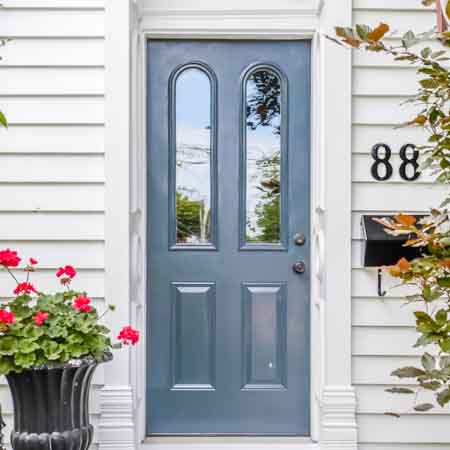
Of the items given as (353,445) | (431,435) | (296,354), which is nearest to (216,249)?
(296,354)

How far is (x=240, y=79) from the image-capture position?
3143 millimetres

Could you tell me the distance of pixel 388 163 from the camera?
116 inches

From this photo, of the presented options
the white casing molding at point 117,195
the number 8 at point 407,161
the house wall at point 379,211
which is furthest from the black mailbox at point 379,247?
the white casing molding at point 117,195

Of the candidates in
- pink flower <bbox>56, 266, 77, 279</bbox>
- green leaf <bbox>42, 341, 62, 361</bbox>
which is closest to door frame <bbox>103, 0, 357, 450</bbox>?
pink flower <bbox>56, 266, 77, 279</bbox>

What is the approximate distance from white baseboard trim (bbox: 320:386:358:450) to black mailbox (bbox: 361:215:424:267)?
581 millimetres

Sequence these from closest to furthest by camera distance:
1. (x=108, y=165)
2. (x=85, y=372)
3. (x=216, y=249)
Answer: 1. (x=85, y=372)
2. (x=108, y=165)
3. (x=216, y=249)

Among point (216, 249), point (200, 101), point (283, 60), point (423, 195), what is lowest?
point (216, 249)

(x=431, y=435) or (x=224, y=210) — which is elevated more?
(x=224, y=210)

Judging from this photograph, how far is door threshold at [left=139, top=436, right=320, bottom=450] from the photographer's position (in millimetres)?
3062

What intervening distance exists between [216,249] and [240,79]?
82 centimetres

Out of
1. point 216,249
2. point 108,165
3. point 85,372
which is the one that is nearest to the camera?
point 85,372

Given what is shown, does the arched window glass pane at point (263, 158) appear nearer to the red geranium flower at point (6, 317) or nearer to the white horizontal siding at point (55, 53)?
the white horizontal siding at point (55, 53)

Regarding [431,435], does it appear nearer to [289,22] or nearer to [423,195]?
[423,195]

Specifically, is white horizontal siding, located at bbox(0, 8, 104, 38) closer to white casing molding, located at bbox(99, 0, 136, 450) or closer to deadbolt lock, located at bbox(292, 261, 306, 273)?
white casing molding, located at bbox(99, 0, 136, 450)
